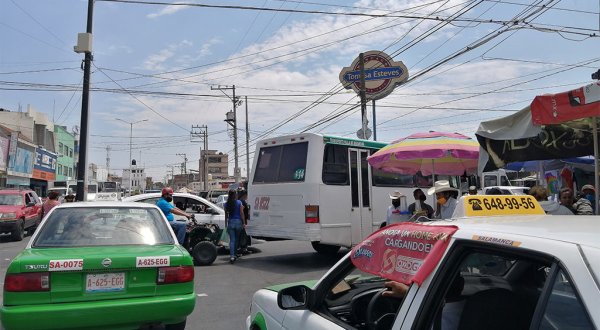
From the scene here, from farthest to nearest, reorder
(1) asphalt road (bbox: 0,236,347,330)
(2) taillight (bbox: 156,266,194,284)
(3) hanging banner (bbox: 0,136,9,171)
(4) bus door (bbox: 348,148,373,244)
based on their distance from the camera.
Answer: (3) hanging banner (bbox: 0,136,9,171), (4) bus door (bbox: 348,148,373,244), (1) asphalt road (bbox: 0,236,347,330), (2) taillight (bbox: 156,266,194,284)

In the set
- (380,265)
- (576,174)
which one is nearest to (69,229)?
(380,265)

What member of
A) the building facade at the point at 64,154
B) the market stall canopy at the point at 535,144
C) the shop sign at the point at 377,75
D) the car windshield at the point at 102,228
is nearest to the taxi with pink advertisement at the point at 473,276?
the car windshield at the point at 102,228

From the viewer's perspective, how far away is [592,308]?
4.85 feet

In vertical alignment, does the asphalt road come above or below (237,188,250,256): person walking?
below

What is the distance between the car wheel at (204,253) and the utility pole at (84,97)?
7348mm

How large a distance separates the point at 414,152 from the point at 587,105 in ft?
13.2

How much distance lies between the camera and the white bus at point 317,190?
10.3m

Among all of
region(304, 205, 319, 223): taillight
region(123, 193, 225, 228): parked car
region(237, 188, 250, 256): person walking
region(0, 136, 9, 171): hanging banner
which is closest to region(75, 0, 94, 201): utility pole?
region(123, 193, 225, 228): parked car

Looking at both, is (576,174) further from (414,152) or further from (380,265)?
(380,265)

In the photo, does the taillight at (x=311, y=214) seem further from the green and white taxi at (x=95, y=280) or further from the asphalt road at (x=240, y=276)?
the green and white taxi at (x=95, y=280)

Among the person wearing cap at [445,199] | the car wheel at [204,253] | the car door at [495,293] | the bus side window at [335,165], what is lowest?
the car wheel at [204,253]

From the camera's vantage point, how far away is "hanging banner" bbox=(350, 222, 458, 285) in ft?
7.06

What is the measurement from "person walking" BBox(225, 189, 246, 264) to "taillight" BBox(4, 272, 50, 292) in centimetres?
647

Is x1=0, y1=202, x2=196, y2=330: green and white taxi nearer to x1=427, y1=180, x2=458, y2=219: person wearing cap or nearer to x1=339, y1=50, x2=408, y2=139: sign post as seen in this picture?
x1=427, y1=180, x2=458, y2=219: person wearing cap
